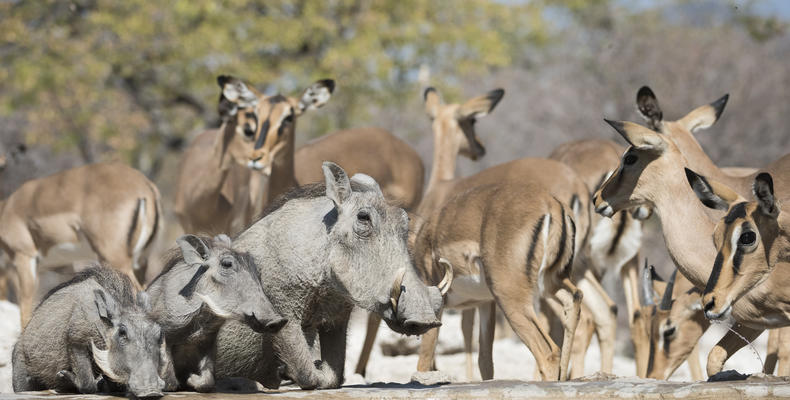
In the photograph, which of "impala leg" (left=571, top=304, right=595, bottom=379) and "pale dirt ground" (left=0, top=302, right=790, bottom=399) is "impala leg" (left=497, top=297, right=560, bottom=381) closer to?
"pale dirt ground" (left=0, top=302, right=790, bottom=399)

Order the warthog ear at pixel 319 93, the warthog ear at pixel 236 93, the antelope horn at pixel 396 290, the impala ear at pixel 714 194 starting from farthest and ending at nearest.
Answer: the warthog ear at pixel 319 93 → the warthog ear at pixel 236 93 → the impala ear at pixel 714 194 → the antelope horn at pixel 396 290

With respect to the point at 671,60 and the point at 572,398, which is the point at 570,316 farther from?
the point at 671,60

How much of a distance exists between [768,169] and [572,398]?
3.09m

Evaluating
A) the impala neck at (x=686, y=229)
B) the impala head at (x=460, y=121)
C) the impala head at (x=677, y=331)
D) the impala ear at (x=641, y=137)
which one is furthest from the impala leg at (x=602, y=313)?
the impala head at (x=460, y=121)

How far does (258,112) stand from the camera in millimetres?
10703

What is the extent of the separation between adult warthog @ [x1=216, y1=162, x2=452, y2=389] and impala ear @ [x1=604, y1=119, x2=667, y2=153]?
6.77 ft

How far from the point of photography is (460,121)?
1208 centimetres

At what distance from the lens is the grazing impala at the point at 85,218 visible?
10625 millimetres

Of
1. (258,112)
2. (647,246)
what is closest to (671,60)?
(647,246)

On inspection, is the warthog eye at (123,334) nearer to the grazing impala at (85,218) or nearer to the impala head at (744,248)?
the impala head at (744,248)

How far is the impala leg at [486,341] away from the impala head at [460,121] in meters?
2.99

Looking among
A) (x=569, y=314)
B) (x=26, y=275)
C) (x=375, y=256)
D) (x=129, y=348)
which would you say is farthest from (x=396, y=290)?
(x=26, y=275)

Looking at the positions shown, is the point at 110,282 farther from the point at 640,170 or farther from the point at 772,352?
the point at 772,352

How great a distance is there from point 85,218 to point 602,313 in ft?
17.1
